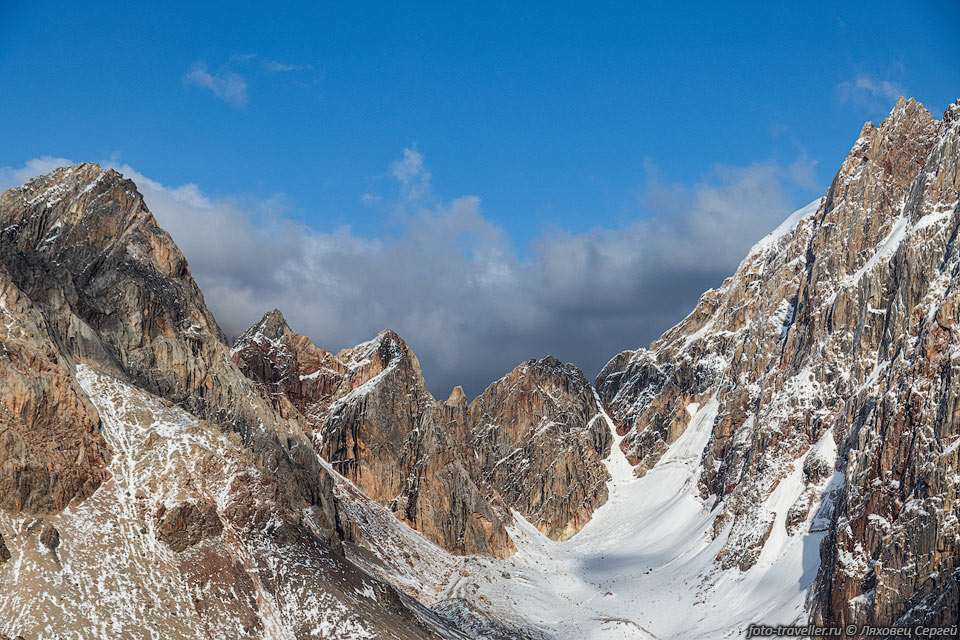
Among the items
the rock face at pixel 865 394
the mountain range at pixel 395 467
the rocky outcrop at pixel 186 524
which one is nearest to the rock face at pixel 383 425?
the mountain range at pixel 395 467

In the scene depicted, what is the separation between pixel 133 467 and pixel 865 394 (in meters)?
85.6

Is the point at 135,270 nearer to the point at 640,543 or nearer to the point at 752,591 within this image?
the point at 752,591

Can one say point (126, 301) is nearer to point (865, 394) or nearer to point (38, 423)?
point (38, 423)

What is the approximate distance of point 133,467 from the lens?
258 ft

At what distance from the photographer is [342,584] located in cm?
8212

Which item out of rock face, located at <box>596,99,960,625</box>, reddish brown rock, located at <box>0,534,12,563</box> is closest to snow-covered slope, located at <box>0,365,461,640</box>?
reddish brown rock, located at <box>0,534,12,563</box>

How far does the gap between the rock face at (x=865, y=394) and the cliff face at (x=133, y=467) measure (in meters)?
44.1

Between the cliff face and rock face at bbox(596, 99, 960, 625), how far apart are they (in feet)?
145

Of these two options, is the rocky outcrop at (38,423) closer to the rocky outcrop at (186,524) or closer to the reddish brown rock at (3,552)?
the reddish brown rock at (3,552)

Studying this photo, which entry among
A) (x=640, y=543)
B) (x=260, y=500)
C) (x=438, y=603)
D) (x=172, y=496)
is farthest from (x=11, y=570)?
(x=640, y=543)

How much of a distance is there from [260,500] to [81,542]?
18.0 m

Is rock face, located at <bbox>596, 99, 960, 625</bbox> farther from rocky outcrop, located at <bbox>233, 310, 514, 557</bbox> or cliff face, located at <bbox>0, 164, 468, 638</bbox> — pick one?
cliff face, located at <bbox>0, 164, 468, 638</bbox>

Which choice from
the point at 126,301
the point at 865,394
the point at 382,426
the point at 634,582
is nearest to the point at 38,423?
the point at 126,301

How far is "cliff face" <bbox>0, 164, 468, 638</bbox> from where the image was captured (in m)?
67.6
